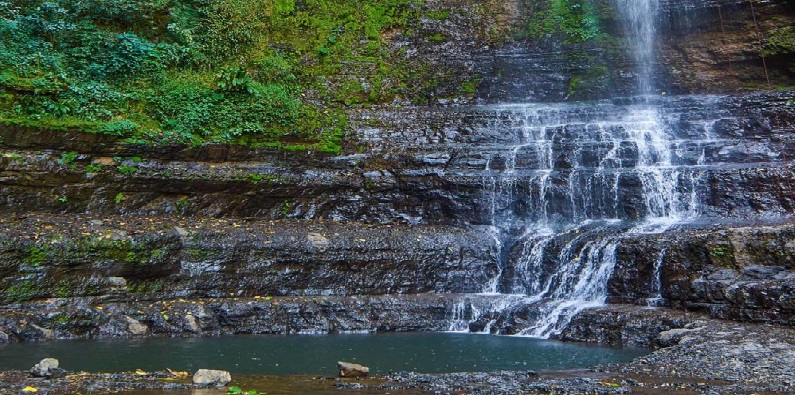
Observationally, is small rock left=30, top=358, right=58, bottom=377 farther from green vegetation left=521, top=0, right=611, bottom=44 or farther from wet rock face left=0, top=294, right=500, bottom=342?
green vegetation left=521, top=0, right=611, bottom=44

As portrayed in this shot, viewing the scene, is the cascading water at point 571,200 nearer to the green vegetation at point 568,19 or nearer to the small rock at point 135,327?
the green vegetation at point 568,19

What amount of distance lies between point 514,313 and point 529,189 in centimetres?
421

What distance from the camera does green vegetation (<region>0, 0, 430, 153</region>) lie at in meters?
15.3

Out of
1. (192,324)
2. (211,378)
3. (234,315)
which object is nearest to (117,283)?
(192,324)

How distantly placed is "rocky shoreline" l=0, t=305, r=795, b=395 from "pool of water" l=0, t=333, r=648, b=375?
79 centimetres

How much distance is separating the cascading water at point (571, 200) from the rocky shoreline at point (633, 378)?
2.96m

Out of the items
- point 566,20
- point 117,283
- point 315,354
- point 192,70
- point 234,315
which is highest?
point 566,20

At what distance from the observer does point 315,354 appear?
386 inches

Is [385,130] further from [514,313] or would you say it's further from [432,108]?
[514,313]

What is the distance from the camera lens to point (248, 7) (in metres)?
20.1

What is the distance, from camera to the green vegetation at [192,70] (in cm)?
1534

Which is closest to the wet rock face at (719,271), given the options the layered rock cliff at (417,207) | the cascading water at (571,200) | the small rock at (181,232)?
the layered rock cliff at (417,207)

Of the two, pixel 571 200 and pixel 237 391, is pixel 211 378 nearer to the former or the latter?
pixel 237 391

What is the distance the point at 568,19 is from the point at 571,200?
8907mm
